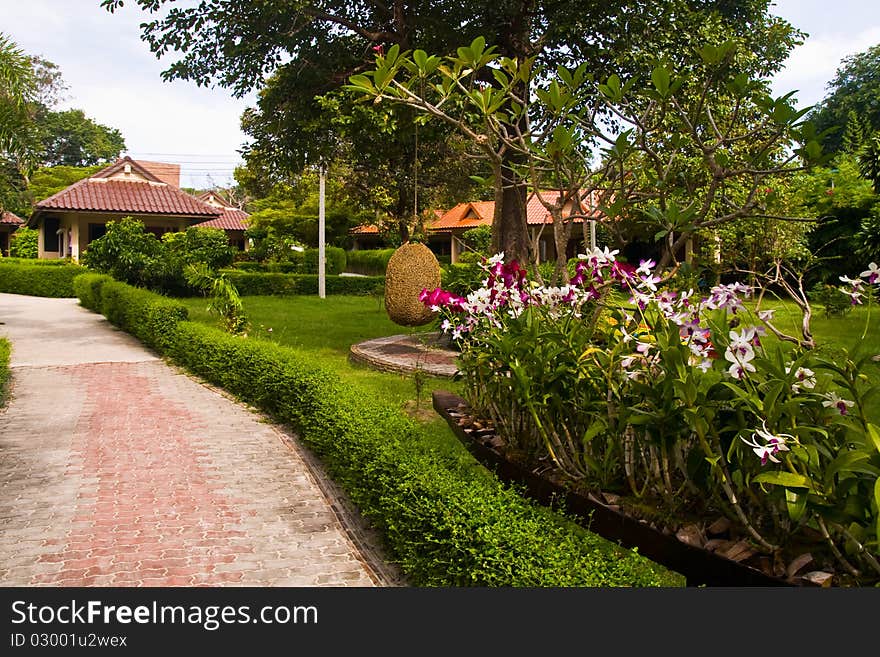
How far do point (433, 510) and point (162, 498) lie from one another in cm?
269

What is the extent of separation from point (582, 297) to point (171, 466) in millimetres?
3812

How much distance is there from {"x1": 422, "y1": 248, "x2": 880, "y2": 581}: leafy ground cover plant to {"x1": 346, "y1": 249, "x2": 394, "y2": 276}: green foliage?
113 feet

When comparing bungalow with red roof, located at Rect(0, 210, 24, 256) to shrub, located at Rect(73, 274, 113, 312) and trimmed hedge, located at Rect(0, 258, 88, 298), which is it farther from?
shrub, located at Rect(73, 274, 113, 312)

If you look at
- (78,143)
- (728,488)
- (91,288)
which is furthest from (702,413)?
(78,143)

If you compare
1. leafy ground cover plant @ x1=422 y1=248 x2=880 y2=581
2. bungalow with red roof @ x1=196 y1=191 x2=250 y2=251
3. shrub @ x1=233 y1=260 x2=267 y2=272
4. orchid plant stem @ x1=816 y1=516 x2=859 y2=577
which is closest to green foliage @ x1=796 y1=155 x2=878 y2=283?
leafy ground cover plant @ x1=422 y1=248 x2=880 y2=581

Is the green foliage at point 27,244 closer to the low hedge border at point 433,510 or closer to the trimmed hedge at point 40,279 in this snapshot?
the trimmed hedge at point 40,279

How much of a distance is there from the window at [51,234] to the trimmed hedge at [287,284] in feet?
30.2

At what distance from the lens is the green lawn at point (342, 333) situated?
27.3 ft

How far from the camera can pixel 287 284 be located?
2666 cm

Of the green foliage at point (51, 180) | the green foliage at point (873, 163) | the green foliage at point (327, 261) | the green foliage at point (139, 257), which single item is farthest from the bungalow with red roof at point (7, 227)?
the green foliage at point (873, 163)

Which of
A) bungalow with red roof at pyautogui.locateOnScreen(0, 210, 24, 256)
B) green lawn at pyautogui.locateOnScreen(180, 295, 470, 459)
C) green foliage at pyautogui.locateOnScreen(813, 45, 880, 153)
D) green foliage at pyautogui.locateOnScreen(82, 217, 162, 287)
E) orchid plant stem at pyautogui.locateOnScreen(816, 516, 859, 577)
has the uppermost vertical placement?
green foliage at pyautogui.locateOnScreen(813, 45, 880, 153)

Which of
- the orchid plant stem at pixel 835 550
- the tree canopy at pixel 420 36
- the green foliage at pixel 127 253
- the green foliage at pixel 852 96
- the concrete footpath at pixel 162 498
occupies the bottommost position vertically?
the concrete footpath at pixel 162 498

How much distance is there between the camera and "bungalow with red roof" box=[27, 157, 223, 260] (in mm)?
28344

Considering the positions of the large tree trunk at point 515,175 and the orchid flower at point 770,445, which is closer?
the orchid flower at point 770,445
